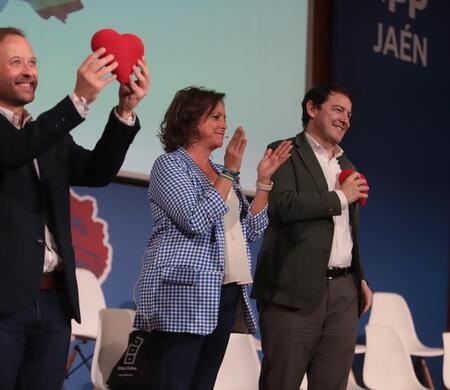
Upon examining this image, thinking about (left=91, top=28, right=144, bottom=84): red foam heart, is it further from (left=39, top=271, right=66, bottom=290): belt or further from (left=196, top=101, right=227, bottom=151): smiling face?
(left=196, top=101, right=227, bottom=151): smiling face

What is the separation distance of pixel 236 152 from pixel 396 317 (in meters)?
3.32

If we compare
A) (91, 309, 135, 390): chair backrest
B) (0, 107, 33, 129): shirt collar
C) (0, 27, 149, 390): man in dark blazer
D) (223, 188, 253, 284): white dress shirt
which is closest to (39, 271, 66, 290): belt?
(0, 27, 149, 390): man in dark blazer

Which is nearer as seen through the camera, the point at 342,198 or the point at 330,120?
the point at 342,198

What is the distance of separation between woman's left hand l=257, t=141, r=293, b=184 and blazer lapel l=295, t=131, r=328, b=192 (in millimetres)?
209

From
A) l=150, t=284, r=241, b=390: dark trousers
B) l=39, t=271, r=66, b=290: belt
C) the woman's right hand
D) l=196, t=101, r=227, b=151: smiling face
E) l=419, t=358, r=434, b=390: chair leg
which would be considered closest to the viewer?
l=39, t=271, r=66, b=290: belt

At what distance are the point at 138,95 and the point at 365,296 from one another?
1.41m

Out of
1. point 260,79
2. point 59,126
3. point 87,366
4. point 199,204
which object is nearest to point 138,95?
point 59,126

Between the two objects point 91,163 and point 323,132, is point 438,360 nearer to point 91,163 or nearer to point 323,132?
point 323,132

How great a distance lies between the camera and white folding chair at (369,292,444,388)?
5441 mm

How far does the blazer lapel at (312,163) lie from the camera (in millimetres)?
2982

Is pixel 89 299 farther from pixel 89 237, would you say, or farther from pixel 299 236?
pixel 299 236

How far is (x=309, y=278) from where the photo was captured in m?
2.82

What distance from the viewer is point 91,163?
82.6 inches

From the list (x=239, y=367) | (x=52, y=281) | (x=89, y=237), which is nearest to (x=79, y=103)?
(x=52, y=281)
